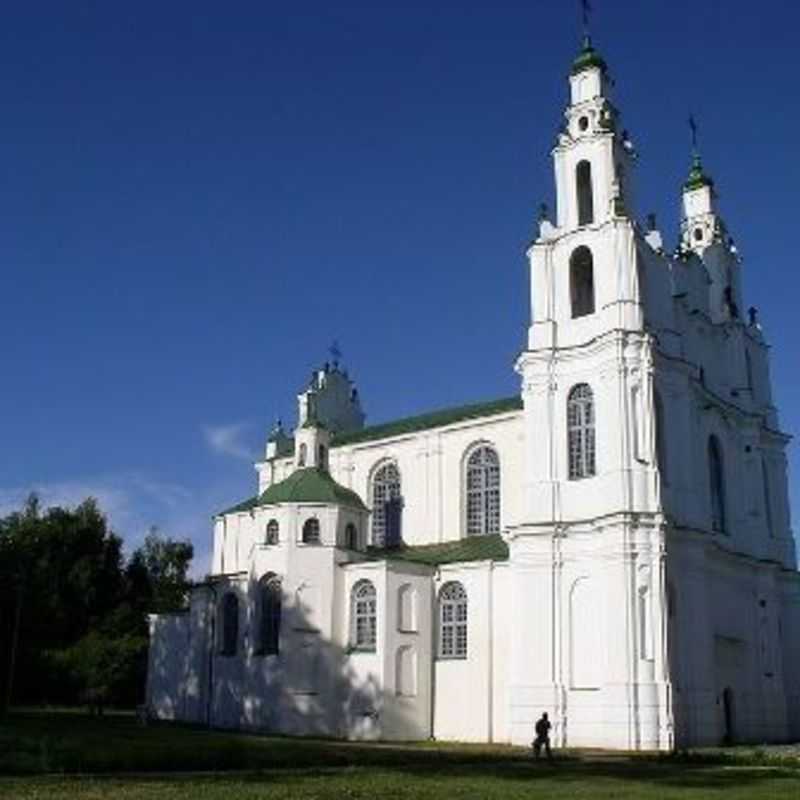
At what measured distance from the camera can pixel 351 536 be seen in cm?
Answer: 5069

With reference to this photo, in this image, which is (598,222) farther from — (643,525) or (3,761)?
(3,761)

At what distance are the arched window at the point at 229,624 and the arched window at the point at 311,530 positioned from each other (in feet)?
15.0

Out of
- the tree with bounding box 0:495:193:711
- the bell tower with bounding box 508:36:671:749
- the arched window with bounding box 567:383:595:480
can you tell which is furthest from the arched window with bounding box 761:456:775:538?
the tree with bounding box 0:495:193:711

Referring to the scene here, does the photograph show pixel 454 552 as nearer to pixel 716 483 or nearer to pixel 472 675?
pixel 472 675

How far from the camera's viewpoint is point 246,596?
49.6 meters

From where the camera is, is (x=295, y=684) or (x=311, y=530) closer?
(x=295, y=684)

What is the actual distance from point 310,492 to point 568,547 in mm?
12598

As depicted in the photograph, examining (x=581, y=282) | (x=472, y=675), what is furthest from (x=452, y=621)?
(x=581, y=282)

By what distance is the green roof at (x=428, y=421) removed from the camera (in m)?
51.8

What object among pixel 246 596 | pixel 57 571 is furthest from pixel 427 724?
pixel 57 571

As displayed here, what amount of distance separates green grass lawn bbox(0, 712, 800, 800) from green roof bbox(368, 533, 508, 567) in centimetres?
1392

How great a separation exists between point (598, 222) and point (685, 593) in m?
15.4

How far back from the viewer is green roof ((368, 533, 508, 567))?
46.8 metres

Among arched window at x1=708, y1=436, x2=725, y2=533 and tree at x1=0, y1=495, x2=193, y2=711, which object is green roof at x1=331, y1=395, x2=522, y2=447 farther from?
tree at x1=0, y1=495, x2=193, y2=711
